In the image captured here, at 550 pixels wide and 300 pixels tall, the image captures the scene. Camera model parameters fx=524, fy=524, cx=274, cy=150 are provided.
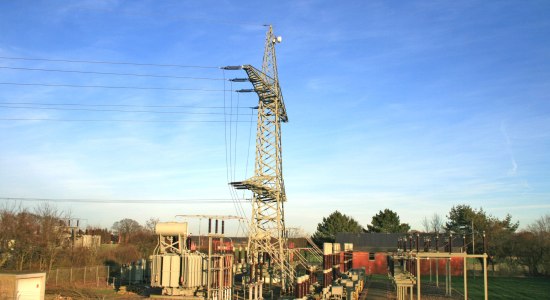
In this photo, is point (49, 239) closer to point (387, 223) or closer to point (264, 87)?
point (264, 87)

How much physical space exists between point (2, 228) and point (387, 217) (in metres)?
57.4

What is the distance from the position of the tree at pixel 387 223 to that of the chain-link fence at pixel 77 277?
50.2 m

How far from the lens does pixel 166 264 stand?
30297 millimetres

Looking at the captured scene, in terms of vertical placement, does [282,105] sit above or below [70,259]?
above

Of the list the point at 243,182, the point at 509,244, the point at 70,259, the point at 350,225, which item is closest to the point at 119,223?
the point at 350,225

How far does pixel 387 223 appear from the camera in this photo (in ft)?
275

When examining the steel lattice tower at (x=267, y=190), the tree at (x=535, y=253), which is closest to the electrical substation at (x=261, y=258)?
the steel lattice tower at (x=267, y=190)

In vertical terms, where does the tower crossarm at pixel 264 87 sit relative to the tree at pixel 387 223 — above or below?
above

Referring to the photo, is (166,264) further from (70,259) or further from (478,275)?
(478,275)

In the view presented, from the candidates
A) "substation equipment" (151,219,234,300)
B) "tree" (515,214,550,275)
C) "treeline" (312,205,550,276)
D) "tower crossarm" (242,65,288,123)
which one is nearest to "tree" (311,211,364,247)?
"treeline" (312,205,550,276)

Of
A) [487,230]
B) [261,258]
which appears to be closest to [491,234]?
[487,230]

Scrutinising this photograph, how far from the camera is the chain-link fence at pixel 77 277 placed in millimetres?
37537

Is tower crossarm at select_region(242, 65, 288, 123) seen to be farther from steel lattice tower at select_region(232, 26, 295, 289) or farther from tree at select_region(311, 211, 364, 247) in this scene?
tree at select_region(311, 211, 364, 247)

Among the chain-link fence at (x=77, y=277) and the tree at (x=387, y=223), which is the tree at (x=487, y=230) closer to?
the tree at (x=387, y=223)
